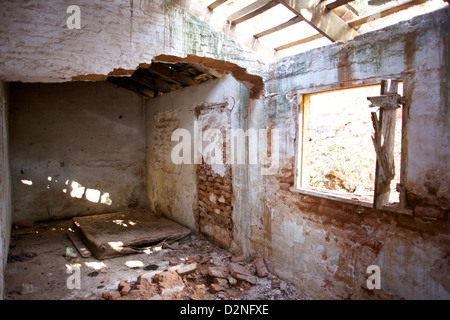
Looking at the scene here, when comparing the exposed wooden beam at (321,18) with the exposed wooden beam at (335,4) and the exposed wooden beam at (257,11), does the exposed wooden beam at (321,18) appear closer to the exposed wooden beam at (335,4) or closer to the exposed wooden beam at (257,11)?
the exposed wooden beam at (335,4)

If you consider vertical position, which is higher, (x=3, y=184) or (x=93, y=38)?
(x=93, y=38)

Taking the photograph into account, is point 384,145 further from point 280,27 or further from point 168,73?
point 168,73

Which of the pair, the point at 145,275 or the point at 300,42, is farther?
the point at 300,42

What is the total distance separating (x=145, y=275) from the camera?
152 inches

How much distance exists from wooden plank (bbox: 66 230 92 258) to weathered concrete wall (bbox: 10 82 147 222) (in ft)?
3.99

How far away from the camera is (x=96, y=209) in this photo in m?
6.83

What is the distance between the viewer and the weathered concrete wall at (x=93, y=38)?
8.25 feet

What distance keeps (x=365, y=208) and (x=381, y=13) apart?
234 centimetres

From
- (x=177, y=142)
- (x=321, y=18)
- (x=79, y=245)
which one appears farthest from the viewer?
(x=177, y=142)

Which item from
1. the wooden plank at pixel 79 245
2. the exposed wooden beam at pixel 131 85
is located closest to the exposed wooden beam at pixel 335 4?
the exposed wooden beam at pixel 131 85

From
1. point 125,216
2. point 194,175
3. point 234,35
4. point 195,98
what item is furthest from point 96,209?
point 234,35

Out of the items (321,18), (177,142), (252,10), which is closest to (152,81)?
(177,142)
